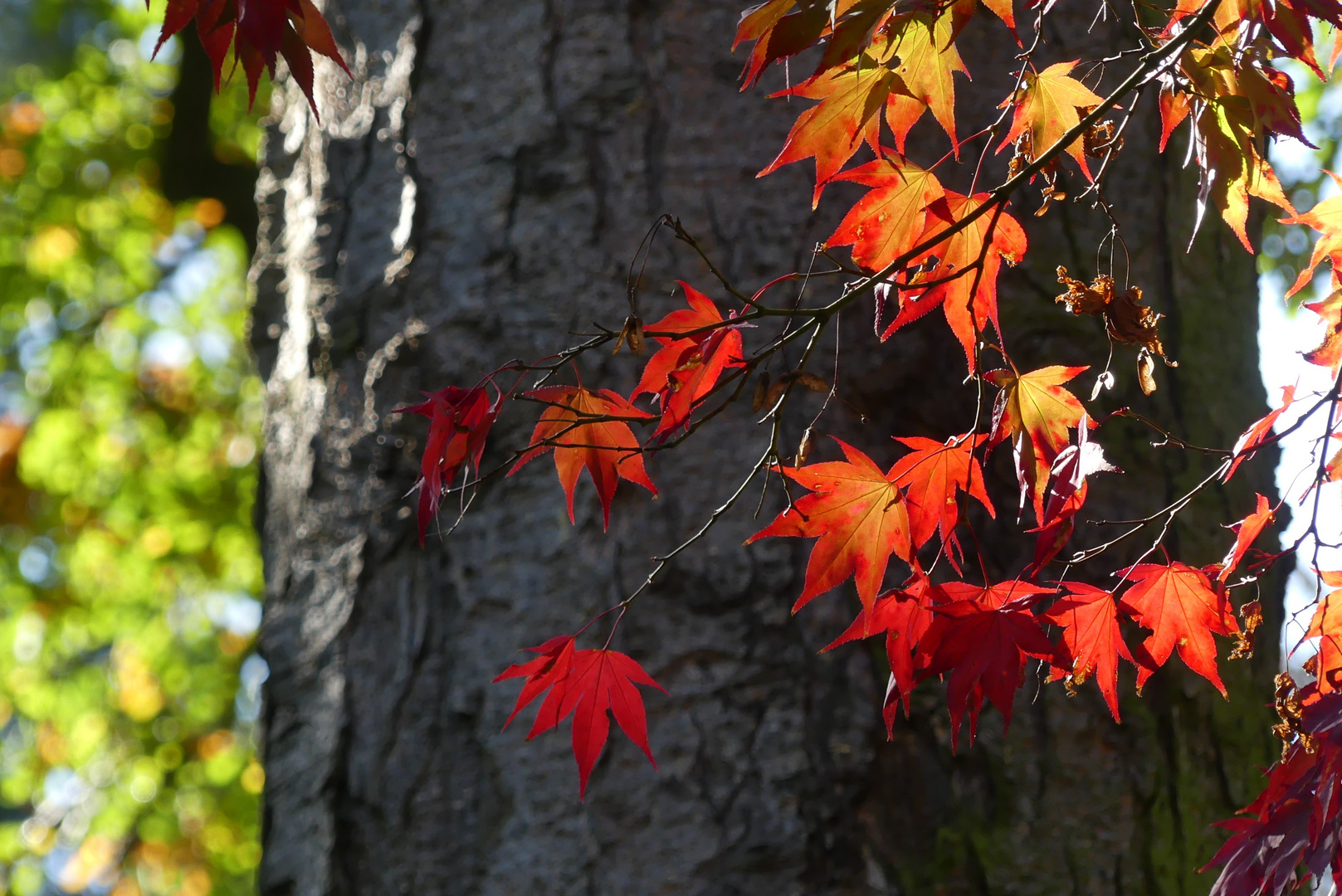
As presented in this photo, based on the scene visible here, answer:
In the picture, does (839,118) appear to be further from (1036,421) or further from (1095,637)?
(1095,637)

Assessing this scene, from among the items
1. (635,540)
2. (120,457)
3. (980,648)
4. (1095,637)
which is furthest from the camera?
(120,457)

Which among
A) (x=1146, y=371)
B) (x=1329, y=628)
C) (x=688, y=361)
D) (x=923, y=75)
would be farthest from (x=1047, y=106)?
(x=1329, y=628)

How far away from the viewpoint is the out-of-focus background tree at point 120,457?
468 cm

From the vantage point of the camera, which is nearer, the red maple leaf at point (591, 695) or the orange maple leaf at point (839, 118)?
the orange maple leaf at point (839, 118)

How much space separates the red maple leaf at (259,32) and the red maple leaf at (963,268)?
458 millimetres

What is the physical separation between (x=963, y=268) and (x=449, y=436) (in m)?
0.40

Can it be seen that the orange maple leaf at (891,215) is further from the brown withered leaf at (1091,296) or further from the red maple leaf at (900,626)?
the red maple leaf at (900,626)

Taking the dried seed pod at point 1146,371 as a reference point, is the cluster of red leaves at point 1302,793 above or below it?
below

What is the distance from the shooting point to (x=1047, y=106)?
77cm

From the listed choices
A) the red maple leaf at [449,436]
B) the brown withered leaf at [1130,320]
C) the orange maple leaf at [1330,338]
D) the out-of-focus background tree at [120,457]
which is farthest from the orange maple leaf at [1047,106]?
the out-of-focus background tree at [120,457]

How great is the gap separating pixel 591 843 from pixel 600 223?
0.70 meters

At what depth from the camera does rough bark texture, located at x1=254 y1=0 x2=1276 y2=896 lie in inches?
40.6

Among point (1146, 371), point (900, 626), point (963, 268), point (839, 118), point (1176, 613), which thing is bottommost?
point (1176, 613)

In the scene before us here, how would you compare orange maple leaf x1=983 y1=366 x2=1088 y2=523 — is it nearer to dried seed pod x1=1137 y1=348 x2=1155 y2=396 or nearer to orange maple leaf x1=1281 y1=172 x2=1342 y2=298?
dried seed pod x1=1137 y1=348 x2=1155 y2=396
